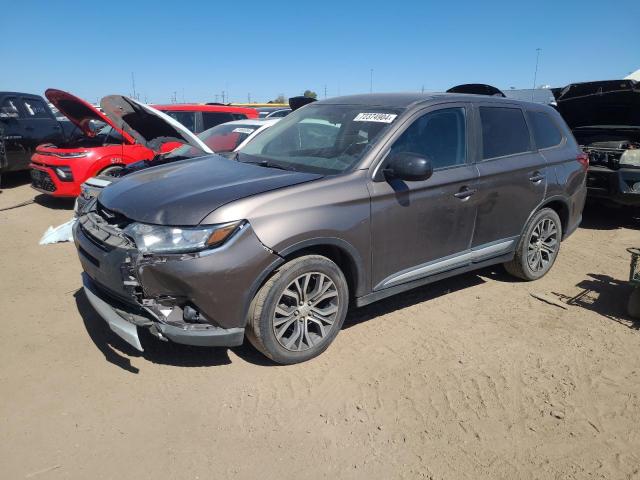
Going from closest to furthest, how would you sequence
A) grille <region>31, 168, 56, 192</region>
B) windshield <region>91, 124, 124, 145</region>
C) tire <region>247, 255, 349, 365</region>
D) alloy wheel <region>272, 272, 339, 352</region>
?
tire <region>247, 255, 349, 365</region>, alloy wheel <region>272, 272, 339, 352</region>, grille <region>31, 168, 56, 192</region>, windshield <region>91, 124, 124, 145</region>

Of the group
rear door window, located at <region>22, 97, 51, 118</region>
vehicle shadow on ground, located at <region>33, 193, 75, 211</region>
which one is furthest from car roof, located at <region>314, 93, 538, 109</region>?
rear door window, located at <region>22, 97, 51, 118</region>

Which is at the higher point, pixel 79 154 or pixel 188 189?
pixel 188 189

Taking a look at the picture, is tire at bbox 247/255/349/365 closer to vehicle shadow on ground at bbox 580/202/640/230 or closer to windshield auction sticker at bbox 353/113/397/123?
windshield auction sticker at bbox 353/113/397/123

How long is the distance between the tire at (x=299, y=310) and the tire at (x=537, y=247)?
216cm

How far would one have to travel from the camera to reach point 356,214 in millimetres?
3268

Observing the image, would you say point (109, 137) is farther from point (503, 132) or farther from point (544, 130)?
point (544, 130)

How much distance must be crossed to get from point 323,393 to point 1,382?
2011 mm

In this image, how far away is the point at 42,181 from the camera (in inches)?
298

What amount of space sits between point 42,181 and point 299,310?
244 inches

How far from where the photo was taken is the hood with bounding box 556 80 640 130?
268 inches

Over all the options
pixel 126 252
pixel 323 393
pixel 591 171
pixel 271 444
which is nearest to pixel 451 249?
pixel 323 393

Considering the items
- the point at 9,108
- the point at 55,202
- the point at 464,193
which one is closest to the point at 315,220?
the point at 464,193

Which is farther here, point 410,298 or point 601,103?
point 601,103

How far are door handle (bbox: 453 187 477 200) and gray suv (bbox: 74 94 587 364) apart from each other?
0.01m
